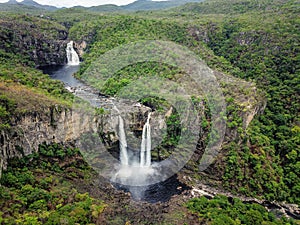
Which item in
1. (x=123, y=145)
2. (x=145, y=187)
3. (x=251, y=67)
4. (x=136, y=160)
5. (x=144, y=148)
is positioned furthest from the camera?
(x=251, y=67)

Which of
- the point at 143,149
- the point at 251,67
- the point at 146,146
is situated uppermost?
the point at 251,67

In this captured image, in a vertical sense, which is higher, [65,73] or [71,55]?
[71,55]

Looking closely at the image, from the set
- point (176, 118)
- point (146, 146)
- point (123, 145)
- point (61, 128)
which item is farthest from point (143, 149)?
point (61, 128)

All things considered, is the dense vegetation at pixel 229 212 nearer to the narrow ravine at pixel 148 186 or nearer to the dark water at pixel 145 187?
the narrow ravine at pixel 148 186

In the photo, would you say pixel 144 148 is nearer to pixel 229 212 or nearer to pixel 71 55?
pixel 229 212

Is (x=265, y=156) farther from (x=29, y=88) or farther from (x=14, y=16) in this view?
(x=14, y=16)

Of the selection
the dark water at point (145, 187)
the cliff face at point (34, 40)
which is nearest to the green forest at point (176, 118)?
the cliff face at point (34, 40)

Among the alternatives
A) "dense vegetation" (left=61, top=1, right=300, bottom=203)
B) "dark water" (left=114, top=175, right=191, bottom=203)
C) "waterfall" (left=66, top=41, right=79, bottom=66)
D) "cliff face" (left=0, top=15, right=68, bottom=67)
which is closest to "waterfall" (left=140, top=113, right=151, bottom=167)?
"dark water" (left=114, top=175, right=191, bottom=203)

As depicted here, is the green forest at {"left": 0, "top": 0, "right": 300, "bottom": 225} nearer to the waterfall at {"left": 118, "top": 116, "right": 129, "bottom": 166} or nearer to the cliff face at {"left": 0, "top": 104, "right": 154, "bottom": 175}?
the cliff face at {"left": 0, "top": 104, "right": 154, "bottom": 175}
